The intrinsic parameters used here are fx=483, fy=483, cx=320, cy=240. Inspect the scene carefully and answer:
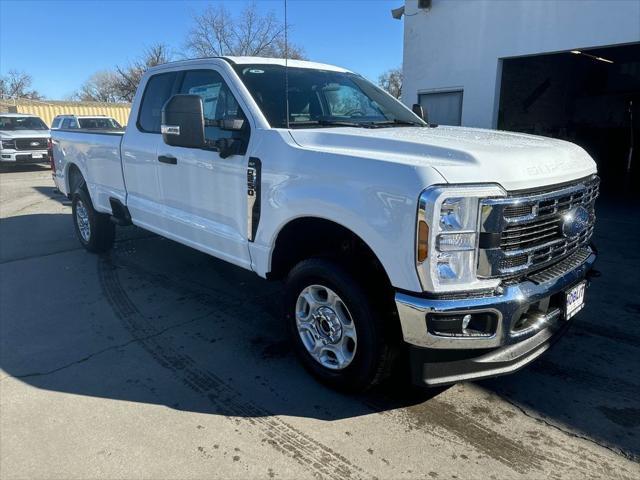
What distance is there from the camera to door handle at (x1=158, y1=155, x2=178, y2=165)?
410 centimetres

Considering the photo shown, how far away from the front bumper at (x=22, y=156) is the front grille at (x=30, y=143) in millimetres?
132

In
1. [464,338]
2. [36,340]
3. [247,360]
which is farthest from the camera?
[36,340]

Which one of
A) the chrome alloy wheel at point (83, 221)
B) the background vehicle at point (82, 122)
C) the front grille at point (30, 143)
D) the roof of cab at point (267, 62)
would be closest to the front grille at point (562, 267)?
the roof of cab at point (267, 62)

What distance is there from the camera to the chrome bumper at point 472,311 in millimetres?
2396

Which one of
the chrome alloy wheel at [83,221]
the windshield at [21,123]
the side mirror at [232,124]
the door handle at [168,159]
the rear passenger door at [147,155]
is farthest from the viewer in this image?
the windshield at [21,123]

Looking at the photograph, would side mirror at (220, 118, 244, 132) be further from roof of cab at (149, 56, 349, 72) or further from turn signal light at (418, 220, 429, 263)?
turn signal light at (418, 220, 429, 263)

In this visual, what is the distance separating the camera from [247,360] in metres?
3.55

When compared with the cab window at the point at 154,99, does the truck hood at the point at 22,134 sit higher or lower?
lower

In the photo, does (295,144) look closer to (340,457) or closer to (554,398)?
(340,457)

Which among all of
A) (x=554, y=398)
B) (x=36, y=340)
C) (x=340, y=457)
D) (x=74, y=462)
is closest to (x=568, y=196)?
(x=554, y=398)

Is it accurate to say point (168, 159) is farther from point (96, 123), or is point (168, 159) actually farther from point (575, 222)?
point (96, 123)

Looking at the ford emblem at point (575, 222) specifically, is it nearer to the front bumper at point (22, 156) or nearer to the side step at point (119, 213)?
the side step at point (119, 213)

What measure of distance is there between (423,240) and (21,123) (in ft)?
68.3

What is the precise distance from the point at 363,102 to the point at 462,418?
101 inches
